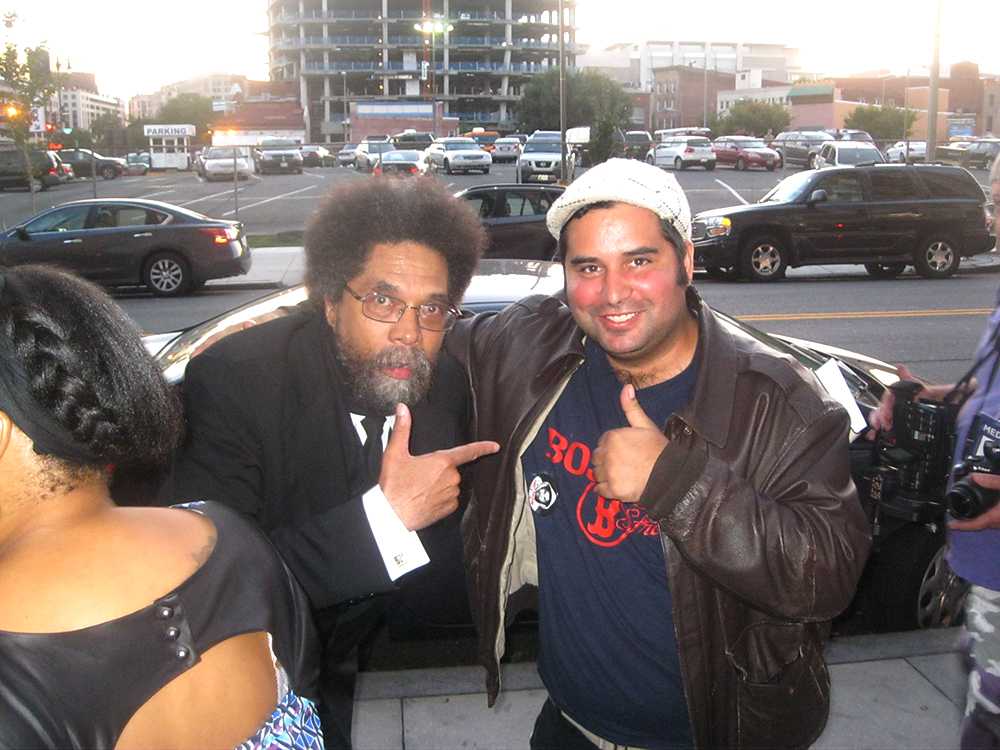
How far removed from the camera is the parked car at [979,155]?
4112 cm

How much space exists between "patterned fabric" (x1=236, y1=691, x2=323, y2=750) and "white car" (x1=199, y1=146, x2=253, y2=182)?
4095cm

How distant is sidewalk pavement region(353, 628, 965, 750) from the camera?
11.2 feet

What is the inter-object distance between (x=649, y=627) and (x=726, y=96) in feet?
356

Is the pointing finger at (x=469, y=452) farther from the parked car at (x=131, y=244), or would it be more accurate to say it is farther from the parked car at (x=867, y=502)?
the parked car at (x=131, y=244)

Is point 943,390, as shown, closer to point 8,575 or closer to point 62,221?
point 8,575

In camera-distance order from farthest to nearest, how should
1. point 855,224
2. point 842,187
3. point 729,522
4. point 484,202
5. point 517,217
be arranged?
point 842,187
point 855,224
point 484,202
point 517,217
point 729,522

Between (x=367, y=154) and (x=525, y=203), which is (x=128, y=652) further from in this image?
(x=367, y=154)

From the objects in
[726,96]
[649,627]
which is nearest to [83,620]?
[649,627]

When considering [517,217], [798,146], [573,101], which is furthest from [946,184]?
[573,101]

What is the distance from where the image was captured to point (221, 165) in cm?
4062

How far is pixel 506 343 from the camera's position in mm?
2289

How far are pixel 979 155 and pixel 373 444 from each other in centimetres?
4661

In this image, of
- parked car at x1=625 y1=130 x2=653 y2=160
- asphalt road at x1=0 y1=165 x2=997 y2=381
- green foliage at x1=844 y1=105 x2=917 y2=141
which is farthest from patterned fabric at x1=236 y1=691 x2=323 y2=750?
green foliage at x1=844 y1=105 x2=917 y2=141

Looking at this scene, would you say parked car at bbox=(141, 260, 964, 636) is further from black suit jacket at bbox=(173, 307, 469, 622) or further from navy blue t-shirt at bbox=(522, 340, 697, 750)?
navy blue t-shirt at bbox=(522, 340, 697, 750)
